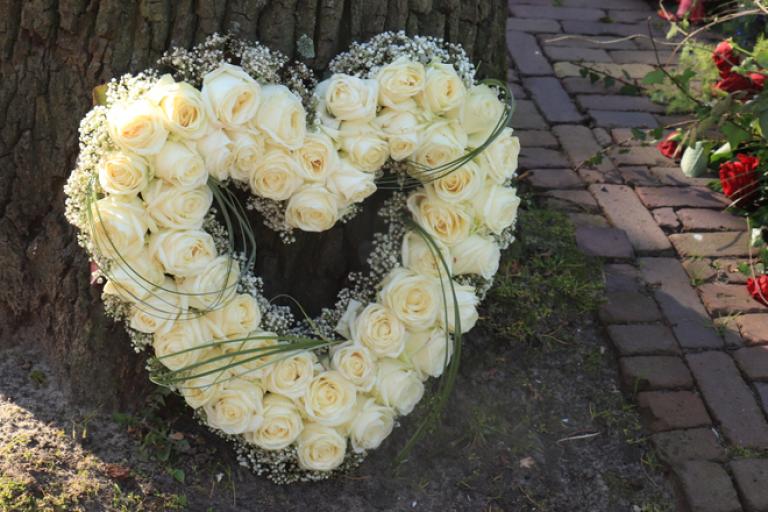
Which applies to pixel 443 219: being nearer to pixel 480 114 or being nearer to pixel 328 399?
pixel 480 114

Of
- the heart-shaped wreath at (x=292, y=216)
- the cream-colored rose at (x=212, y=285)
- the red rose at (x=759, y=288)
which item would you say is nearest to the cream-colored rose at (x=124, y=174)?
the heart-shaped wreath at (x=292, y=216)

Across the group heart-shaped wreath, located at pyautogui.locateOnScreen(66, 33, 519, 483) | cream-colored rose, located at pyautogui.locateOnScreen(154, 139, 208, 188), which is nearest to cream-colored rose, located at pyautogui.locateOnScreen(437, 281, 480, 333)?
heart-shaped wreath, located at pyautogui.locateOnScreen(66, 33, 519, 483)

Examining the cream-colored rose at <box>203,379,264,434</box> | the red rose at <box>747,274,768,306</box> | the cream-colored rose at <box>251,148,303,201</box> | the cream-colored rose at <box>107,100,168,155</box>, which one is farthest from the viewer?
the red rose at <box>747,274,768,306</box>

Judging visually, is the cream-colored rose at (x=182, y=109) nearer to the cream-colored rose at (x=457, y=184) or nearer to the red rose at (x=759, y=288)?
the cream-colored rose at (x=457, y=184)

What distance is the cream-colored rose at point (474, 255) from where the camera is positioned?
2.42m

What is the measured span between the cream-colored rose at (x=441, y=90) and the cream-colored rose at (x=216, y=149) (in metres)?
0.48

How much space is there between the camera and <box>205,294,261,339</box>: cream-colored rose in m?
2.25

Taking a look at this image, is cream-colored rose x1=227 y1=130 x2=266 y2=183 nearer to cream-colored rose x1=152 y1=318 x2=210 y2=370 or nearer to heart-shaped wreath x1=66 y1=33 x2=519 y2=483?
heart-shaped wreath x1=66 y1=33 x2=519 y2=483

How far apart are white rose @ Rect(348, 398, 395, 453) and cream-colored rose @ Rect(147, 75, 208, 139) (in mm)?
779

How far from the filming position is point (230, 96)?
2104 millimetres

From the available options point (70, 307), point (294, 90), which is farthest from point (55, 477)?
point (294, 90)

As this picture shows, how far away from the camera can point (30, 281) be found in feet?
8.68

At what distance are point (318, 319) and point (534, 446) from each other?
697mm

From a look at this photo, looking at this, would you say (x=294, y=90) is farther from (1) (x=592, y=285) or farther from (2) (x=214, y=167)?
(1) (x=592, y=285)
